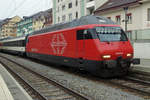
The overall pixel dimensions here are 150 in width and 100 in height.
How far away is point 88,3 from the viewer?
34594 millimetres

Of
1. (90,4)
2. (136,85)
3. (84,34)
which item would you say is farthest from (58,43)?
(90,4)

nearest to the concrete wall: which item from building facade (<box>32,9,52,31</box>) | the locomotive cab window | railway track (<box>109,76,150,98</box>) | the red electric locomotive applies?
the red electric locomotive

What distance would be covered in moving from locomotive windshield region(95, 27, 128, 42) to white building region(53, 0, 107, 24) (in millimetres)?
23242

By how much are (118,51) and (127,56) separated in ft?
2.28

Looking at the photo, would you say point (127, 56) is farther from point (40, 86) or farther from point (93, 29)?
point (40, 86)

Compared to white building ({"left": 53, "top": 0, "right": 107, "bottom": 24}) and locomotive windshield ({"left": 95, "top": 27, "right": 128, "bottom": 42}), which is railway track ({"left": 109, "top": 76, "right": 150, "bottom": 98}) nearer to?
locomotive windshield ({"left": 95, "top": 27, "right": 128, "bottom": 42})

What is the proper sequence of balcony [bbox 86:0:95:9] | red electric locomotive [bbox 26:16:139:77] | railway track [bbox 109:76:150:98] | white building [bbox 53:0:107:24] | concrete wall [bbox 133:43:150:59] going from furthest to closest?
white building [bbox 53:0:107:24] → balcony [bbox 86:0:95:9] → concrete wall [bbox 133:43:150:59] → red electric locomotive [bbox 26:16:139:77] → railway track [bbox 109:76:150:98]

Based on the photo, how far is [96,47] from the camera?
934 centimetres

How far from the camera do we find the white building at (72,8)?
112 feet

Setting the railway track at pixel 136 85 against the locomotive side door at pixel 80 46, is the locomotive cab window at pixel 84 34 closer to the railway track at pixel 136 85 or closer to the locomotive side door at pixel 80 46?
the locomotive side door at pixel 80 46

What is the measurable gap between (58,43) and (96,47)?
456 centimetres

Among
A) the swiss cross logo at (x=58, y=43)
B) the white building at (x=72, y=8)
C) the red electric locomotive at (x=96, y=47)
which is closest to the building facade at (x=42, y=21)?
the white building at (x=72, y=8)

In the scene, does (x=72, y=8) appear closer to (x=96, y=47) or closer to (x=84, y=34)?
(x=84, y=34)

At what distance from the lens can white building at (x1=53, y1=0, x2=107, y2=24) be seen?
112ft
